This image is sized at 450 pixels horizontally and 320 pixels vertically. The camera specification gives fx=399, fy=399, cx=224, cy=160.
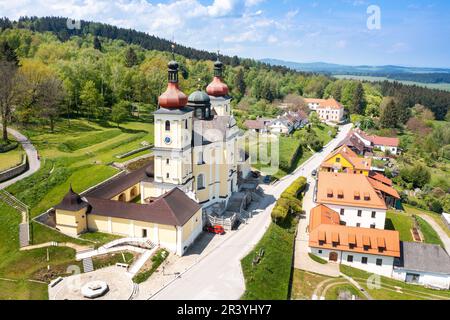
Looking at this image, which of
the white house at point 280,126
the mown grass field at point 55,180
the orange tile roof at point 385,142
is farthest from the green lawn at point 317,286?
the orange tile roof at point 385,142

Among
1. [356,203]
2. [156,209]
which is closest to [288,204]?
[356,203]

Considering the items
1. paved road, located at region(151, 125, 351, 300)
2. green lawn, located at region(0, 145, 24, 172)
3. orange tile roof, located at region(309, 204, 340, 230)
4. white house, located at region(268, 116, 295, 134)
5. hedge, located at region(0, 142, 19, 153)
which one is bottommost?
paved road, located at region(151, 125, 351, 300)

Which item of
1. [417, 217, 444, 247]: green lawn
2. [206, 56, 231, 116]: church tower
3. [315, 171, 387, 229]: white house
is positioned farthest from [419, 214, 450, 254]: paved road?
[206, 56, 231, 116]: church tower

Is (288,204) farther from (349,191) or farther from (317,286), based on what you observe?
(317,286)

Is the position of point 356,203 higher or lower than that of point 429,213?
higher

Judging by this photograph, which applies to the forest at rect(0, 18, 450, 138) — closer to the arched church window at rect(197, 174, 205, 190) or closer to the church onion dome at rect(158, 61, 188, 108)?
the church onion dome at rect(158, 61, 188, 108)

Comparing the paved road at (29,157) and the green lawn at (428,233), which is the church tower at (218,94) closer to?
the paved road at (29,157)
